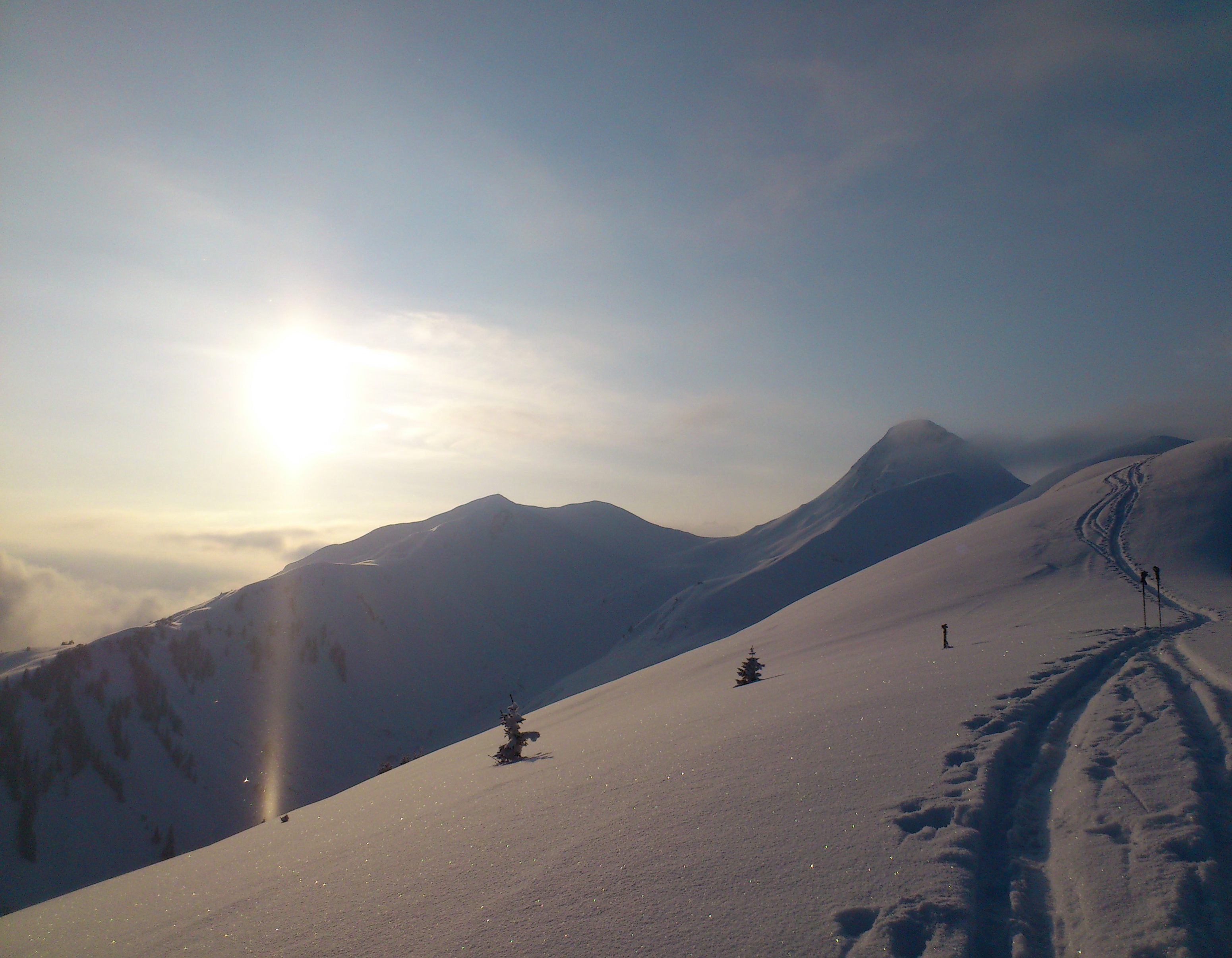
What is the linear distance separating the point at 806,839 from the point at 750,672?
1152 centimetres

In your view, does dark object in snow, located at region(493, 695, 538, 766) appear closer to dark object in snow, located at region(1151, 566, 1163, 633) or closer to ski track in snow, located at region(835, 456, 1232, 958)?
ski track in snow, located at region(835, 456, 1232, 958)

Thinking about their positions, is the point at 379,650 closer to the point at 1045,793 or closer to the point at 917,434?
the point at 1045,793

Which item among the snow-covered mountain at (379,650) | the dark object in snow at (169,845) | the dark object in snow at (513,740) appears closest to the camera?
the dark object in snow at (513,740)

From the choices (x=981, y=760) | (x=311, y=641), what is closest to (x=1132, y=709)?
(x=981, y=760)

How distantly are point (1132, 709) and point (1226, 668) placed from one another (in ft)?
9.98

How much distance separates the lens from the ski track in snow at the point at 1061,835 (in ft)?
12.4

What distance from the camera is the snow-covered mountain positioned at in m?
33.6

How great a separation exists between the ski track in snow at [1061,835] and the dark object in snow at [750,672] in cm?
775

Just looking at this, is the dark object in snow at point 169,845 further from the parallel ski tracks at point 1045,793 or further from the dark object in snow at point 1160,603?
the dark object in snow at point 1160,603

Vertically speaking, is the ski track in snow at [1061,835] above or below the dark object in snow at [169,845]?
above

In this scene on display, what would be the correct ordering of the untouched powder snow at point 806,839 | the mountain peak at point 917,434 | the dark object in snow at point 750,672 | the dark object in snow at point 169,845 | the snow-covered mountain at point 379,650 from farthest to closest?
the mountain peak at point 917,434, the snow-covered mountain at point 379,650, the dark object in snow at point 169,845, the dark object in snow at point 750,672, the untouched powder snow at point 806,839

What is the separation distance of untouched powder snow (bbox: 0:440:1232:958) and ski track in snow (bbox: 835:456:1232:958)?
21 mm

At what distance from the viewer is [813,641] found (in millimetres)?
20516

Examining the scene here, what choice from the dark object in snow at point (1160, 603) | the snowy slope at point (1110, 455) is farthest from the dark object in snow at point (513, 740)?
the snowy slope at point (1110, 455)
